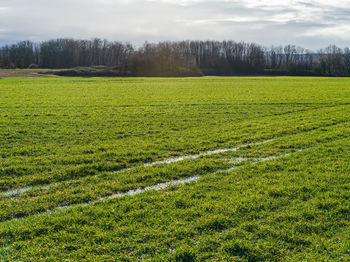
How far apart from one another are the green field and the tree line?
11504cm

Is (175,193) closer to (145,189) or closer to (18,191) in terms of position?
(145,189)

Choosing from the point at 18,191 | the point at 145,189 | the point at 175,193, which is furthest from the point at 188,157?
the point at 18,191

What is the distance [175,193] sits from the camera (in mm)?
8656

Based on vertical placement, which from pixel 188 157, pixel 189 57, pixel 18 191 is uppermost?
pixel 189 57

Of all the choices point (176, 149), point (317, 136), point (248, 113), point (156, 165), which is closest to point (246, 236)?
point (156, 165)

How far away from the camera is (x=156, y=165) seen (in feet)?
37.1

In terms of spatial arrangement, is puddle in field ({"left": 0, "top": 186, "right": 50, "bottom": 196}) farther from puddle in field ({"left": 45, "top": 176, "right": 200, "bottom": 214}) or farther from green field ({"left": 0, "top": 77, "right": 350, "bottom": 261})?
puddle in field ({"left": 45, "top": 176, "right": 200, "bottom": 214})

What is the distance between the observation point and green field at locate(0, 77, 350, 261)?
20.2ft

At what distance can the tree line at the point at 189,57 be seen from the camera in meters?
139

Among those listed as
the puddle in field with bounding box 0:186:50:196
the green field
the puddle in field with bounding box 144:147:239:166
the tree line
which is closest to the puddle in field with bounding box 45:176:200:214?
the green field

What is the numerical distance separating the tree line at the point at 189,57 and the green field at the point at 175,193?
115 m

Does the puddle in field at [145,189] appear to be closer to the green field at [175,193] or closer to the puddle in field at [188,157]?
the green field at [175,193]

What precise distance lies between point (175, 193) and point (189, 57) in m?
164

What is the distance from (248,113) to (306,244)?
17.9m
